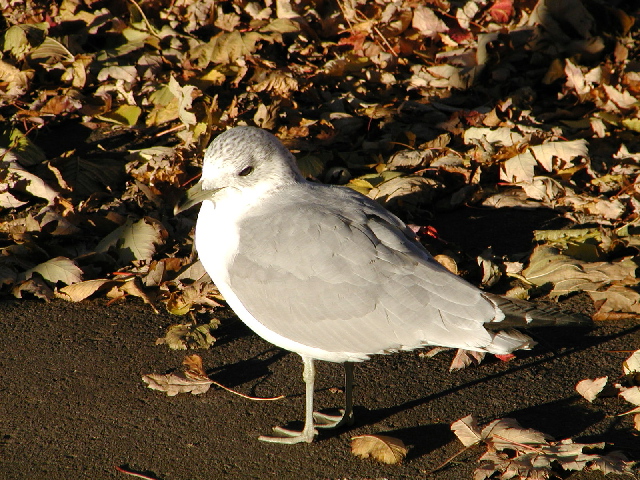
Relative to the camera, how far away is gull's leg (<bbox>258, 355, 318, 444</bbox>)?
12.1ft

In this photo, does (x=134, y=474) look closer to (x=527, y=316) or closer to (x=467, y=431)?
(x=467, y=431)

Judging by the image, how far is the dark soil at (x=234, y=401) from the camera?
3.52 m

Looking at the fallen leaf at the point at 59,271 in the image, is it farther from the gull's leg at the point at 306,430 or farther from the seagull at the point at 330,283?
A: the gull's leg at the point at 306,430

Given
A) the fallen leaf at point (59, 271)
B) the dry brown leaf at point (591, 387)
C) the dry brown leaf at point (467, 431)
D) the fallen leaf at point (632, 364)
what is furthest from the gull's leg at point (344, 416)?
the fallen leaf at point (59, 271)

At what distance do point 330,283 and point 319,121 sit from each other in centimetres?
319

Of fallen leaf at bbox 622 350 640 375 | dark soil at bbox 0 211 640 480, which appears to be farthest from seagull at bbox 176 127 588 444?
fallen leaf at bbox 622 350 640 375

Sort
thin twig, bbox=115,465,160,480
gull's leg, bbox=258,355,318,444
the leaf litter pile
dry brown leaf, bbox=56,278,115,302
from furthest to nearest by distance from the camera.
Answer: the leaf litter pile < dry brown leaf, bbox=56,278,115,302 < gull's leg, bbox=258,355,318,444 < thin twig, bbox=115,465,160,480

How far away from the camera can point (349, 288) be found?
141 inches

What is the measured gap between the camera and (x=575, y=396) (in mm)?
3955

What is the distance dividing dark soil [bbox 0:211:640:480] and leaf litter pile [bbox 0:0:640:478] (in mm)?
218

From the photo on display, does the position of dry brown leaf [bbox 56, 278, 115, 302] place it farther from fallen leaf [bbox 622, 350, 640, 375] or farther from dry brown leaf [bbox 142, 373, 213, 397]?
fallen leaf [bbox 622, 350, 640, 375]

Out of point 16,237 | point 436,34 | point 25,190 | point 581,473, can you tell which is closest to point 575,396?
Answer: point 581,473

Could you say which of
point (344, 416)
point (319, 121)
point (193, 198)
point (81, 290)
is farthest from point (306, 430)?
point (319, 121)

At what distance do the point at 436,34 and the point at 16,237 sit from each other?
473cm
